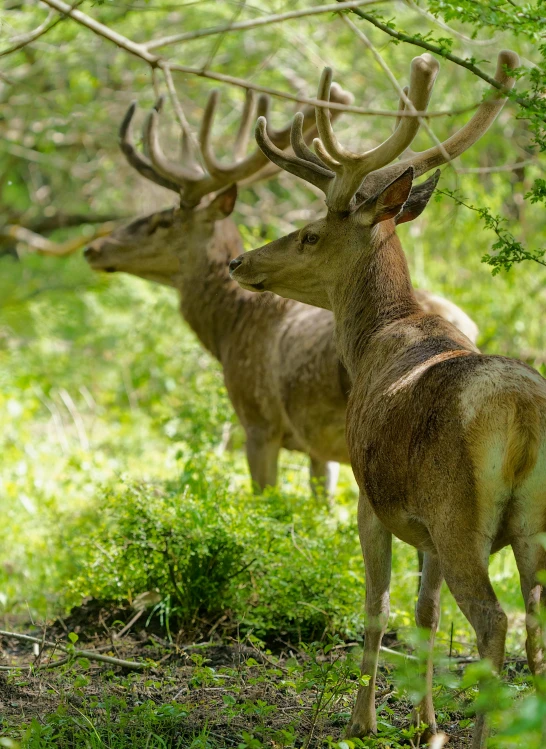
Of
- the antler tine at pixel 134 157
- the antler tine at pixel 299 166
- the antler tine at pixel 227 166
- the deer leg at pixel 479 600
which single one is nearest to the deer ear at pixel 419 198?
the antler tine at pixel 299 166

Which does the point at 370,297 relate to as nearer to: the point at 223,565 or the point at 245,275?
the point at 245,275

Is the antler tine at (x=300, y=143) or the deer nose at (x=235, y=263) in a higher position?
the antler tine at (x=300, y=143)

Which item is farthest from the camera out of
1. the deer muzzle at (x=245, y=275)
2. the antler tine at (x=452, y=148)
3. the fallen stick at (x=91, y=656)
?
the deer muzzle at (x=245, y=275)

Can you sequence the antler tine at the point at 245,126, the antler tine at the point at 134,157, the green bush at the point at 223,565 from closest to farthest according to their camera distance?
the green bush at the point at 223,565
the antler tine at the point at 245,126
the antler tine at the point at 134,157

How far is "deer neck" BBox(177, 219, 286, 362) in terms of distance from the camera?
796cm

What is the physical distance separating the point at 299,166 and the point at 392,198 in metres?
0.62

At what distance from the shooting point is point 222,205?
7828 mm

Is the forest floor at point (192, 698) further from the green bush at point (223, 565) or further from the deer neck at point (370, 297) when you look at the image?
the deer neck at point (370, 297)

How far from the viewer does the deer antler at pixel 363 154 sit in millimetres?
4508

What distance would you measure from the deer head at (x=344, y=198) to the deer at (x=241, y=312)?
1.46 metres

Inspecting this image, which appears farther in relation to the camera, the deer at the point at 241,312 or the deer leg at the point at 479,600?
the deer at the point at 241,312

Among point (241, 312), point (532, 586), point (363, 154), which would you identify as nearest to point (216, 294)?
point (241, 312)

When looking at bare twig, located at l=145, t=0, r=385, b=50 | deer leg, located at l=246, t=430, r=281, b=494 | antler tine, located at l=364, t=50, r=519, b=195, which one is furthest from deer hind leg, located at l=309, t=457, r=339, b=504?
bare twig, located at l=145, t=0, r=385, b=50

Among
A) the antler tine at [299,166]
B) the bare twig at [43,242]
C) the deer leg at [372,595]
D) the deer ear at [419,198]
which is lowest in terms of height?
the bare twig at [43,242]
